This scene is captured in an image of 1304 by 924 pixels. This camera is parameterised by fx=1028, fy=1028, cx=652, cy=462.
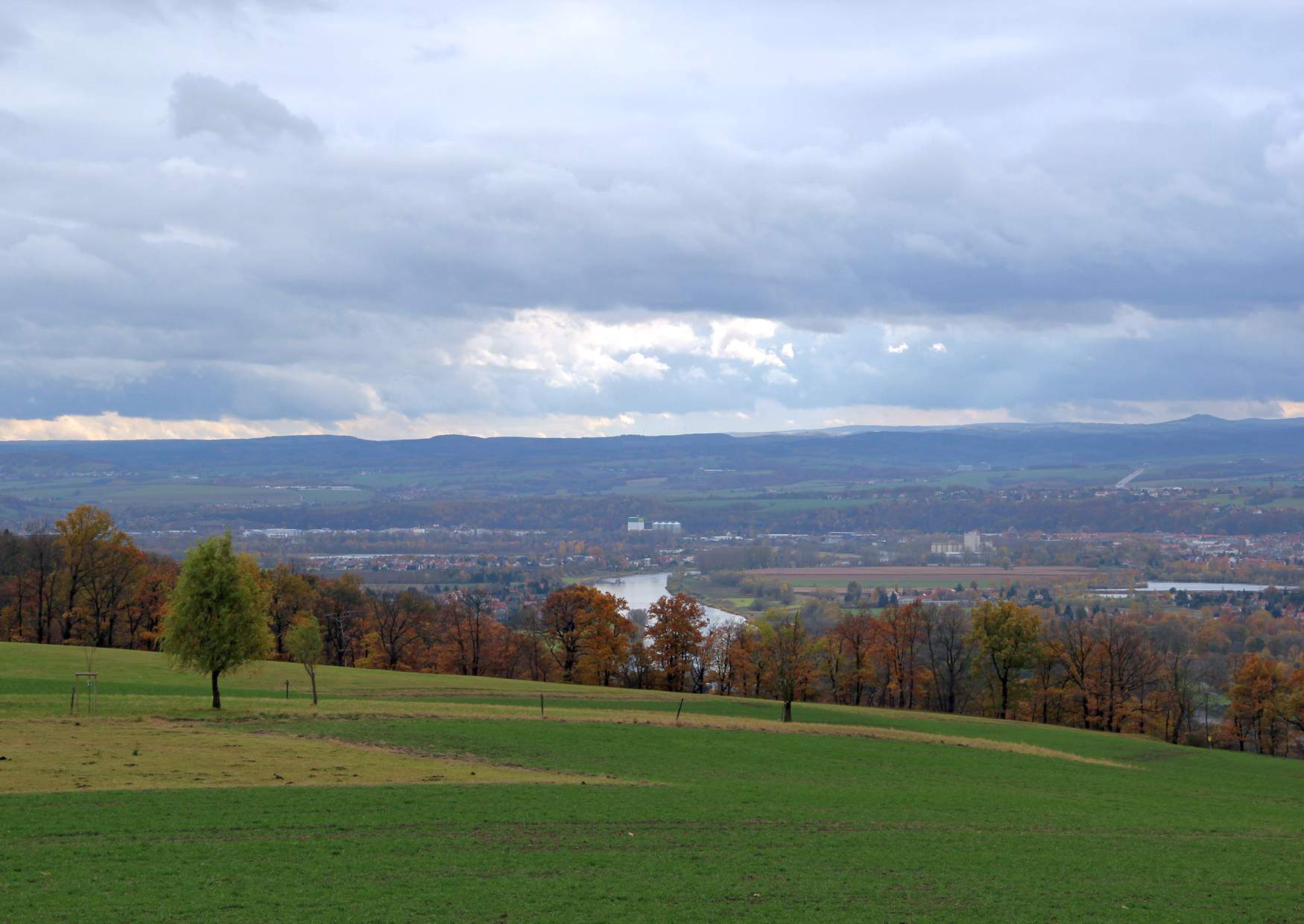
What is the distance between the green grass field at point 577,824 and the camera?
703 inches

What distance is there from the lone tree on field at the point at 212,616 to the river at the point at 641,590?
256ft

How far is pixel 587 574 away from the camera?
198 m

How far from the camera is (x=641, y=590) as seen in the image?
16525 cm

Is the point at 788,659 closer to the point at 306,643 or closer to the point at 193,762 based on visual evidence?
the point at 306,643

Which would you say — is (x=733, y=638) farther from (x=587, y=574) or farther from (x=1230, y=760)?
(x=587, y=574)

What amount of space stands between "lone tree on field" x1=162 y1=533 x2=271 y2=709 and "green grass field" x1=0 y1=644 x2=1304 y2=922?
6.83ft

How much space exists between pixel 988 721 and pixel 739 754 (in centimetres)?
3080

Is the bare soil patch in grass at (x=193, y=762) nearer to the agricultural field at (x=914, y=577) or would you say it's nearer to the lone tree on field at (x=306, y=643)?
the lone tree on field at (x=306, y=643)

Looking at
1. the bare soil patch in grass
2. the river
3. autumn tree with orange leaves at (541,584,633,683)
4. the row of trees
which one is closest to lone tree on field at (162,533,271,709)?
the bare soil patch in grass

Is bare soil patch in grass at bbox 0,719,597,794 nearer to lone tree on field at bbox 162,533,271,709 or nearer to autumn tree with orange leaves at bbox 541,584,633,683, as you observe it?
lone tree on field at bbox 162,533,271,709

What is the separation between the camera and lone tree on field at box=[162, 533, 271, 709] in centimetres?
4247

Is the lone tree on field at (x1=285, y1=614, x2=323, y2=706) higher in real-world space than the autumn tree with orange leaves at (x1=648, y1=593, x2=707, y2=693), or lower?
higher

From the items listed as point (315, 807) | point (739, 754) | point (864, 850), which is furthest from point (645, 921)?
point (739, 754)

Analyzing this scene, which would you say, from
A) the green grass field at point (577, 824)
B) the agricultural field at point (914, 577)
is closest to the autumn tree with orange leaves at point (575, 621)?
the green grass field at point (577, 824)
